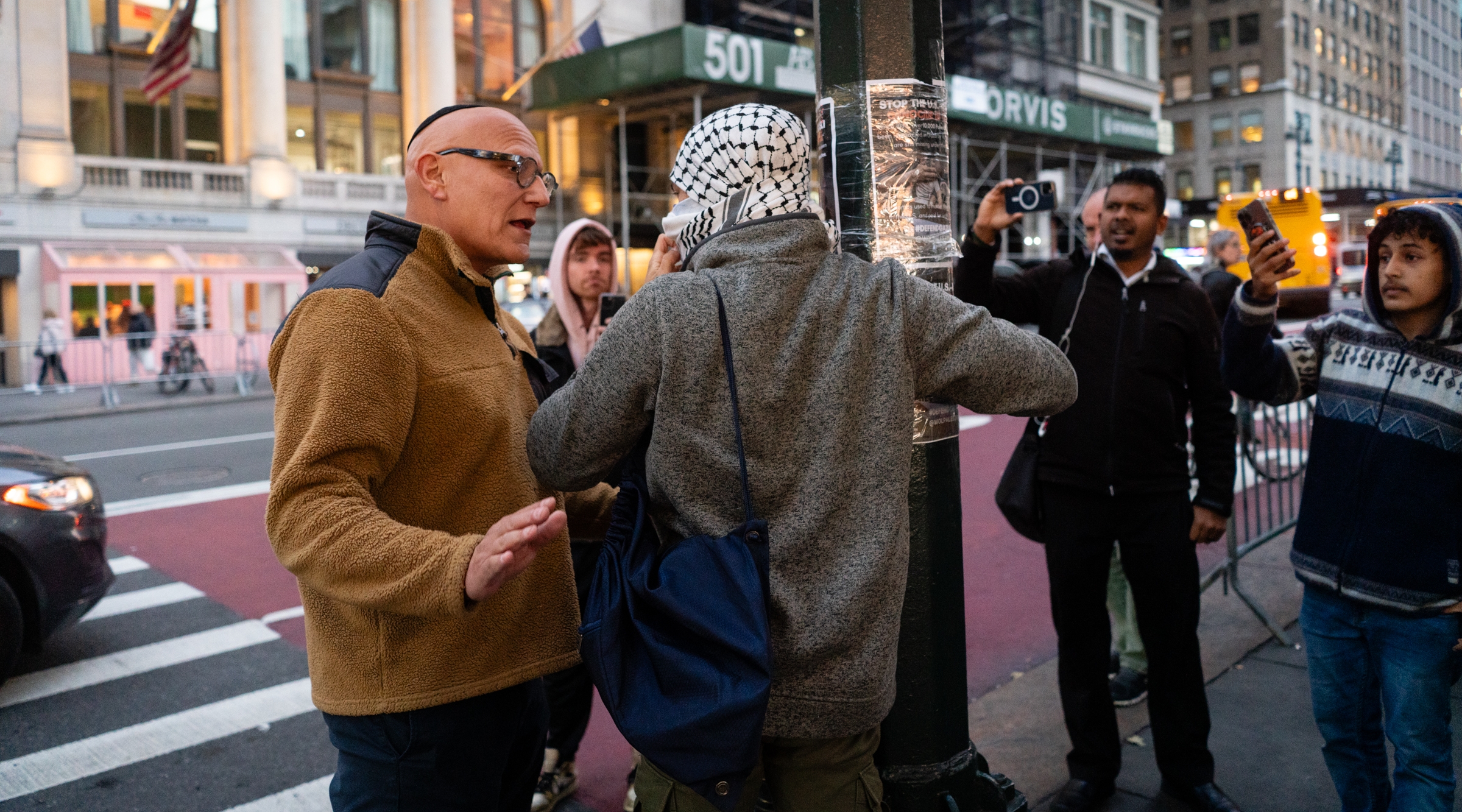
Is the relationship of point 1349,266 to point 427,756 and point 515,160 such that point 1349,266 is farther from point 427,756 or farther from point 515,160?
point 427,756

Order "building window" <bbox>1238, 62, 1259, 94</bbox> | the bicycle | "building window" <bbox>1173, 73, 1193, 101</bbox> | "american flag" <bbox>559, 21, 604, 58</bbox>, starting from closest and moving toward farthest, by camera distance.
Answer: the bicycle
"american flag" <bbox>559, 21, 604, 58</bbox>
"building window" <bbox>1238, 62, 1259, 94</bbox>
"building window" <bbox>1173, 73, 1193, 101</bbox>

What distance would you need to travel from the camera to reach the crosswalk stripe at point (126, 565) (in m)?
7.33

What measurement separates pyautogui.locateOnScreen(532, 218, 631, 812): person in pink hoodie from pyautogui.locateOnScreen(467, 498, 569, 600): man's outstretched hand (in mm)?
2099

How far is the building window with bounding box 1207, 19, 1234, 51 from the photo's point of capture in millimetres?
74250

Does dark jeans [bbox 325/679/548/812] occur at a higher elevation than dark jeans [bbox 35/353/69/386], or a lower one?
lower

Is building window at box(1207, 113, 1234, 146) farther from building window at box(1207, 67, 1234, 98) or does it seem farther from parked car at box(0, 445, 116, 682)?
parked car at box(0, 445, 116, 682)

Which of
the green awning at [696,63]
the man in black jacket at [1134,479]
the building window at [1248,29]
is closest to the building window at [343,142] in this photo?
the green awning at [696,63]

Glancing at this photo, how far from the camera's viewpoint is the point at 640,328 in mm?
1986

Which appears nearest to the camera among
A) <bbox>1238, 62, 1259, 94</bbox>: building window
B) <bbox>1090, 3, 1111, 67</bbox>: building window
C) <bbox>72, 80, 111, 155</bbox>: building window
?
<bbox>72, 80, 111, 155</bbox>: building window

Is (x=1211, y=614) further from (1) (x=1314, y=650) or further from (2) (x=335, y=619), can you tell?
(2) (x=335, y=619)

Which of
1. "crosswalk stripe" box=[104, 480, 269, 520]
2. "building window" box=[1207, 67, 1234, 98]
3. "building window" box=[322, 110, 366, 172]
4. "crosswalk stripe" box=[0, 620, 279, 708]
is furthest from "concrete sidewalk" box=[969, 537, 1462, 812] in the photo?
"building window" box=[1207, 67, 1234, 98]

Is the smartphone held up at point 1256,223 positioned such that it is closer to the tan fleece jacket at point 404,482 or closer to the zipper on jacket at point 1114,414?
the zipper on jacket at point 1114,414

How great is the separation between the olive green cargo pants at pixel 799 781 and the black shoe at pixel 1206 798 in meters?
2.00

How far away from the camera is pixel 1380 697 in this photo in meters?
3.19
